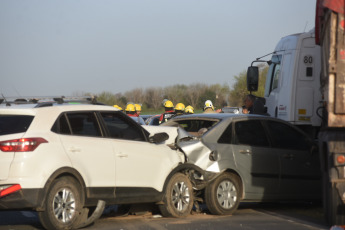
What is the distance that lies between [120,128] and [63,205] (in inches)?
65.2

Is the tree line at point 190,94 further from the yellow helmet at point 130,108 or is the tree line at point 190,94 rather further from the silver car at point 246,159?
the silver car at point 246,159

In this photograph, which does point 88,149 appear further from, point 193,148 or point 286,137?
point 286,137

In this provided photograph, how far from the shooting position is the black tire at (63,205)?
8977 millimetres

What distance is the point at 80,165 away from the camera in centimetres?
941

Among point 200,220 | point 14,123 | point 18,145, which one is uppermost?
point 14,123

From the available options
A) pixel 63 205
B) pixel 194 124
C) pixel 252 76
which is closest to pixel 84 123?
pixel 63 205

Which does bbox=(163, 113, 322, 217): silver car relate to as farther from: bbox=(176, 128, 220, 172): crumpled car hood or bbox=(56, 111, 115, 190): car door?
bbox=(56, 111, 115, 190): car door

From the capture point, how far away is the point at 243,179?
11789 millimetres

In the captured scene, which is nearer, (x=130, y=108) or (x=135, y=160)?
(x=135, y=160)

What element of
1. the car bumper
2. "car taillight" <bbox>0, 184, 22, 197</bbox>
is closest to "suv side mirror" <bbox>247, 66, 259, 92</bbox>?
the car bumper

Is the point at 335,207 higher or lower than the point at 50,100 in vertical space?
lower

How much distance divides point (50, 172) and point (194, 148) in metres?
2.99

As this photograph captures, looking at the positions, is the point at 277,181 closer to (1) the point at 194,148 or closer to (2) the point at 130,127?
(1) the point at 194,148

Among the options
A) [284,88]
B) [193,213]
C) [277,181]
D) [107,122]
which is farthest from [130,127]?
[284,88]
